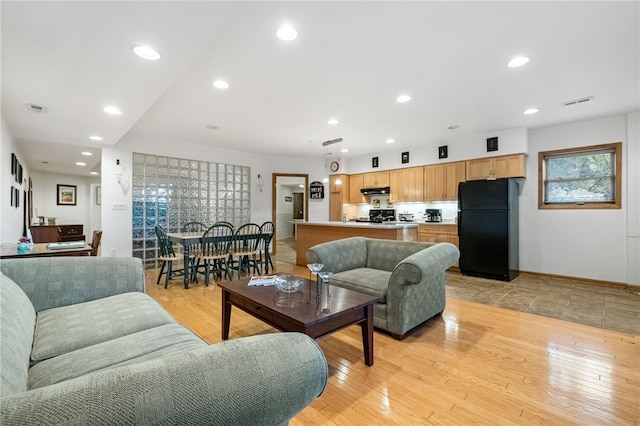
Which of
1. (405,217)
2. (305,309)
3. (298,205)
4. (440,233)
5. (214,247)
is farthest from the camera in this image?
(298,205)

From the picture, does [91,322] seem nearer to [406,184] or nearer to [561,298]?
[561,298]

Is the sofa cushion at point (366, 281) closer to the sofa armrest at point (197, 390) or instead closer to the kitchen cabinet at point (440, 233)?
the sofa armrest at point (197, 390)

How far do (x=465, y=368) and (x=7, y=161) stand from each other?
5.59m

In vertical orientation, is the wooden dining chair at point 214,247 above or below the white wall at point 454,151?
below

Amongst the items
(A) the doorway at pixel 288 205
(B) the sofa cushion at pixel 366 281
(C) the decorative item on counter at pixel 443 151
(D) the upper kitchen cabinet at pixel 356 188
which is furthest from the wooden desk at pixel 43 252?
(A) the doorway at pixel 288 205

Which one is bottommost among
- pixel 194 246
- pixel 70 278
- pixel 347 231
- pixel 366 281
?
pixel 366 281

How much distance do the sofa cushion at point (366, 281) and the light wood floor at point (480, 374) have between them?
372 mm

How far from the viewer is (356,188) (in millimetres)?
7238

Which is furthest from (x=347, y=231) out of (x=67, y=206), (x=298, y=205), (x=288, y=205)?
(x=67, y=206)

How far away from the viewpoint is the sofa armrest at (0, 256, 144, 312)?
1.72 m

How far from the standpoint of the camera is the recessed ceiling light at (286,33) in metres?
2.10

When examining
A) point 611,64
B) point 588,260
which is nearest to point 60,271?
point 611,64

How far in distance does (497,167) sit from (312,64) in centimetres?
395

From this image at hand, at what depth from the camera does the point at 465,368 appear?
197 cm
